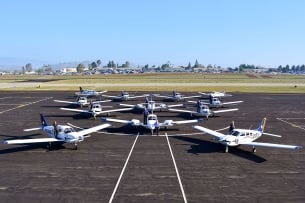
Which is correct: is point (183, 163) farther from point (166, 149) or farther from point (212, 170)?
point (166, 149)

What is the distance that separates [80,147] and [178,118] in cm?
2098

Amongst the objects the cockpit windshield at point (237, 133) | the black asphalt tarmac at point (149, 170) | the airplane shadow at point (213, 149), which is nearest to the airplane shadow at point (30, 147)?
the black asphalt tarmac at point (149, 170)

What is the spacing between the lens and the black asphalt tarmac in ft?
67.9

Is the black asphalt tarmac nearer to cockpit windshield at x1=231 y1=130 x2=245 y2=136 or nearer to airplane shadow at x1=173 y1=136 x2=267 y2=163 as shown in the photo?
airplane shadow at x1=173 y1=136 x2=267 y2=163

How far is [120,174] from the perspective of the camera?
80.3 ft

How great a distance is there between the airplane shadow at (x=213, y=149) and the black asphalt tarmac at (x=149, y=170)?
92mm

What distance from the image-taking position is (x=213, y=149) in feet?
105

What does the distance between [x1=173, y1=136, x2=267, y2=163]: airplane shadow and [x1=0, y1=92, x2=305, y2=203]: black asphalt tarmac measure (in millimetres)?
92

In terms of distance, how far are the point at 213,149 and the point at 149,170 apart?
9237mm

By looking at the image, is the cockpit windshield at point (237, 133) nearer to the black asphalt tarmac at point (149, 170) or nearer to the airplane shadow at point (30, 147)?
the black asphalt tarmac at point (149, 170)

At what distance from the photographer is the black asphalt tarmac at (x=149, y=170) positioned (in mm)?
20703

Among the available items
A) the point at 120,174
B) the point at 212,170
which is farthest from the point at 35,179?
the point at 212,170

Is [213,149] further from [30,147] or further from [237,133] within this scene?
[30,147]

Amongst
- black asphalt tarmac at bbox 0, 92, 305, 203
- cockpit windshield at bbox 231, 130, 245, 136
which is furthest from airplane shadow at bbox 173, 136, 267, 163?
cockpit windshield at bbox 231, 130, 245, 136
